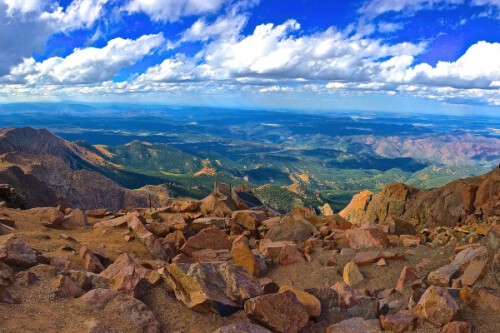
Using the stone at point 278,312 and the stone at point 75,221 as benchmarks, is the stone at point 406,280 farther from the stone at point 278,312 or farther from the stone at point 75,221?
the stone at point 75,221

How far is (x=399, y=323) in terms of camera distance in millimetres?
12594

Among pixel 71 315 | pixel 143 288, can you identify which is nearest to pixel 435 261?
pixel 143 288

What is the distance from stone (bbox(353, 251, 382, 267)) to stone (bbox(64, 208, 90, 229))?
19.5 metres

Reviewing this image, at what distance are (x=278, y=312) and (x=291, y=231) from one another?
18283 mm

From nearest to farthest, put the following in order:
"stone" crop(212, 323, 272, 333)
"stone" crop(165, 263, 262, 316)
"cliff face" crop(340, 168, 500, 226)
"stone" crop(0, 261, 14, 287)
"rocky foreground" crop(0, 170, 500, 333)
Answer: "stone" crop(212, 323, 272, 333), "rocky foreground" crop(0, 170, 500, 333), "stone" crop(0, 261, 14, 287), "stone" crop(165, 263, 262, 316), "cliff face" crop(340, 168, 500, 226)

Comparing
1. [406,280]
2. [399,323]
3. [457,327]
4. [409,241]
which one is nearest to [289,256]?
[406,280]

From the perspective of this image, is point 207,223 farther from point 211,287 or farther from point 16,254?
→ point 211,287

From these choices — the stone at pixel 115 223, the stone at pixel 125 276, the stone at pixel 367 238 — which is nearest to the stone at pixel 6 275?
the stone at pixel 125 276

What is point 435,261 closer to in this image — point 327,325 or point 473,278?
point 473,278

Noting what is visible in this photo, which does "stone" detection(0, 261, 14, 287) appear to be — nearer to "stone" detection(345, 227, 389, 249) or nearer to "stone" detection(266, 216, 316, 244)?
"stone" detection(266, 216, 316, 244)

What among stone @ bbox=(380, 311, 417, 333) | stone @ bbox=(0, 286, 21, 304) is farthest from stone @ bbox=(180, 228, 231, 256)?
stone @ bbox=(380, 311, 417, 333)

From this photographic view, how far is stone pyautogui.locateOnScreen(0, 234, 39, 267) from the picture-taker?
48.4ft

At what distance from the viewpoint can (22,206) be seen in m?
40.9

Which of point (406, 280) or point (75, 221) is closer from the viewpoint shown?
point (406, 280)
